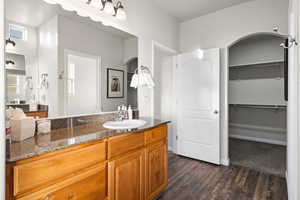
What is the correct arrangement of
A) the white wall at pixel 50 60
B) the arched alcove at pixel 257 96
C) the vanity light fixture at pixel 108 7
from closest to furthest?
the white wall at pixel 50 60, the vanity light fixture at pixel 108 7, the arched alcove at pixel 257 96

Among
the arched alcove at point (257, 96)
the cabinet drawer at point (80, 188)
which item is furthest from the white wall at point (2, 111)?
the arched alcove at point (257, 96)

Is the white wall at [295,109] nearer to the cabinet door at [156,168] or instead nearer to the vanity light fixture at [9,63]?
the cabinet door at [156,168]

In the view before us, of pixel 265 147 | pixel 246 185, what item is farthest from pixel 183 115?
pixel 265 147

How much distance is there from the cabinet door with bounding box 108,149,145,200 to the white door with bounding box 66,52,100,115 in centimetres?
71

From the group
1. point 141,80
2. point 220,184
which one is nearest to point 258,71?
point 220,184

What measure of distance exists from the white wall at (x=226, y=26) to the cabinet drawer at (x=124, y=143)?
193cm

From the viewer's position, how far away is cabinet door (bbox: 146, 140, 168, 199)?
1680mm

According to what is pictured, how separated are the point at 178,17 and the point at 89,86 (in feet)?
8.03

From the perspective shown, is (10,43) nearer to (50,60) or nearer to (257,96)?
(50,60)

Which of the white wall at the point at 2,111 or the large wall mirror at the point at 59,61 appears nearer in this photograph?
the white wall at the point at 2,111

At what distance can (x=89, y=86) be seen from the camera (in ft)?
5.80

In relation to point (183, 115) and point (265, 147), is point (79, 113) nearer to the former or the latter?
point (183, 115)

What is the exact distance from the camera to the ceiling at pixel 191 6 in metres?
2.67

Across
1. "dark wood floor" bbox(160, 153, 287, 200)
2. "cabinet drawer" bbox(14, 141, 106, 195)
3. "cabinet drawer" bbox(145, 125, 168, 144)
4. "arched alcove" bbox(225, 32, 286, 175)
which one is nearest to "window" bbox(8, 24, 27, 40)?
"cabinet drawer" bbox(14, 141, 106, 195)
